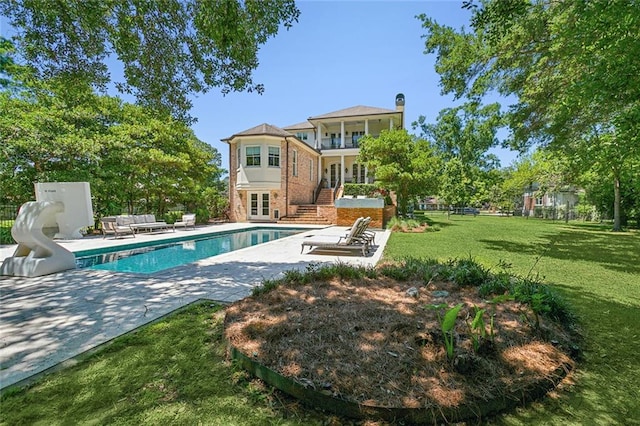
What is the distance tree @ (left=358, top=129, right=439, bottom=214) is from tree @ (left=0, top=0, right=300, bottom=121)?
12.1m

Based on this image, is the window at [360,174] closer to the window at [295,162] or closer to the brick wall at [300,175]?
the brick wall at [300,175]

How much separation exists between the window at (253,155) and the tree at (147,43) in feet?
44.1

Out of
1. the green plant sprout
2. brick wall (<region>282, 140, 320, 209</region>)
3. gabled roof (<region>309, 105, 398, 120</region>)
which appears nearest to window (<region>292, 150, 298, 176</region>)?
brick wall (<region>282, 140, 320, 209</region>)

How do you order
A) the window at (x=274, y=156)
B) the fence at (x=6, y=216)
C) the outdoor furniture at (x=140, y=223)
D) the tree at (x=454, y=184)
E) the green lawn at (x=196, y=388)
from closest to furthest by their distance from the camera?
the green lawn at (x=196, y=388), the fence at (x=6, y=216), the outdoor furniture at (x=140, y=223), the window at (x=274, y=156), the tree at (x=454, y=184)

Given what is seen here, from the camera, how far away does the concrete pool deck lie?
3131 millimetres

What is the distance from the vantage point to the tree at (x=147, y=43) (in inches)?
233

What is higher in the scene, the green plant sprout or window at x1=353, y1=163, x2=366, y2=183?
window at x1=353, y1=163, x2=366, y2=183

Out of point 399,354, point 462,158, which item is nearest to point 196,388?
point 399,354

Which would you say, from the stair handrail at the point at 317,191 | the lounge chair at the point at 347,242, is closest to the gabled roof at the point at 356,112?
the stair handrail at the point at 317,191

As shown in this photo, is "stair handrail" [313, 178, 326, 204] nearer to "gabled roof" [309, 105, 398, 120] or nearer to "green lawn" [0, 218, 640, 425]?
"gabled roof" [309, 105, 398, 120]

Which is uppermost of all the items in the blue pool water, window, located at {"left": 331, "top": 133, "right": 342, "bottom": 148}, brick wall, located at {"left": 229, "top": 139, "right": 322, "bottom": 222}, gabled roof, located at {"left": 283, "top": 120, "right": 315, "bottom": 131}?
gabled roof, located at {"left": 283, "top": 120, "right": 315, "bottom": 131}

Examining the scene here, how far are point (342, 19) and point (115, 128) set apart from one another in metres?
13.6

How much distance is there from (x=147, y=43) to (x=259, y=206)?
1556 centimetres

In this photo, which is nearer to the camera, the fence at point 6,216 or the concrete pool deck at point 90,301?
the concrete pool deck at point 90,301
